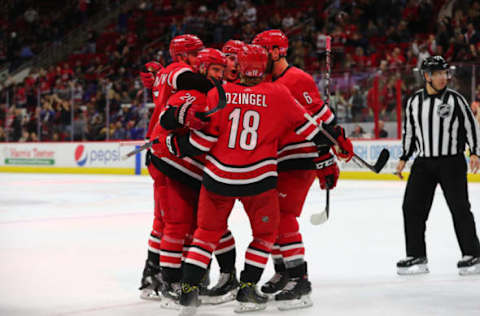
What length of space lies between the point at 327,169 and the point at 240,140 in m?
0.64

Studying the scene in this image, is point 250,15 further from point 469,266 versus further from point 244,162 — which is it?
point 244,162

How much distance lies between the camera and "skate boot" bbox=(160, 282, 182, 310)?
357 centimetres

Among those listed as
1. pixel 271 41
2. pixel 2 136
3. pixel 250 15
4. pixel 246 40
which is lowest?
pixel 2 136

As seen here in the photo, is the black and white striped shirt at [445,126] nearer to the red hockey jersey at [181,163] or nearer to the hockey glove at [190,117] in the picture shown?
the red hockey jersey at [181,163]

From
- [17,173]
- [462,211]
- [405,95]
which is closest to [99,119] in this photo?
[17,173]

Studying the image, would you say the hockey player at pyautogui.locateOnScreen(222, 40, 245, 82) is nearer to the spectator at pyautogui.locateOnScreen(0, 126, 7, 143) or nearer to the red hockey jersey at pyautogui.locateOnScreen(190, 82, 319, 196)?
the red hockey jersey at pyautogui.locateOnScreen(190, 82, 319, 196)

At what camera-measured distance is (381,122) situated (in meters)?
12.6

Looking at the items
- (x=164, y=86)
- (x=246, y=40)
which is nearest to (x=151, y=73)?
(x=164, y=86)

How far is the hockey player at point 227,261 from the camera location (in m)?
3.74

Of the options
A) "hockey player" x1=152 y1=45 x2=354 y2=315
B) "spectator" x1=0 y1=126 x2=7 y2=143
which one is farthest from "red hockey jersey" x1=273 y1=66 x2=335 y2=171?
"spectator" x1=0 y1=126 x2=7 y2=143

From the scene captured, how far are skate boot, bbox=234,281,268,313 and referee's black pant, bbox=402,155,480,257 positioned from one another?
1505 millimetres

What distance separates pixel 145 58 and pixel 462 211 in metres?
16.6

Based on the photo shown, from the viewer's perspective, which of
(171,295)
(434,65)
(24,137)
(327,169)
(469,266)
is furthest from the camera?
(24,137)

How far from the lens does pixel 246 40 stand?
18.1 metres
